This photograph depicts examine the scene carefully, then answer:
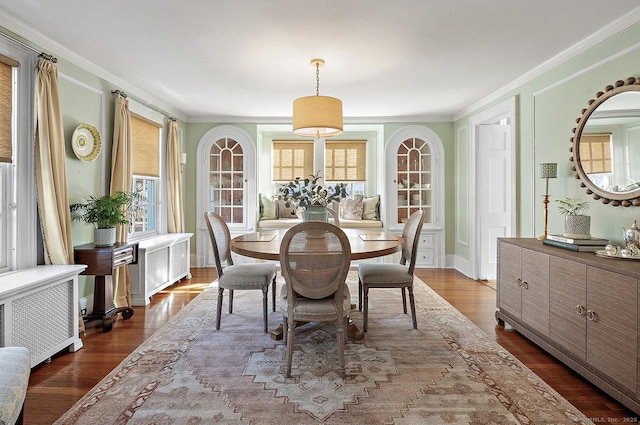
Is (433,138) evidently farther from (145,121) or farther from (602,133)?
(145,121)

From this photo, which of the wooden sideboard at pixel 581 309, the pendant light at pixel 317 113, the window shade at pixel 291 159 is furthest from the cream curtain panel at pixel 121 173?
the wooden sideboard at pixel 581 309

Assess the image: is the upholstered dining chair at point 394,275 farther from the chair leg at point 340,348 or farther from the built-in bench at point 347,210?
the built-in bench at point 347,210

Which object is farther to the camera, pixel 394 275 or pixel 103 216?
pixel 103 216

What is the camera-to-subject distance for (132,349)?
2723mm

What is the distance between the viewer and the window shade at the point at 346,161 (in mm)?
6570

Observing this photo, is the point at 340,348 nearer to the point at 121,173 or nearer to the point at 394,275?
the point at 394,275

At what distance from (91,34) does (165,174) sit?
7.92 ft

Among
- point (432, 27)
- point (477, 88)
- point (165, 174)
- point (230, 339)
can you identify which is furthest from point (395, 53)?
point (165, 174)

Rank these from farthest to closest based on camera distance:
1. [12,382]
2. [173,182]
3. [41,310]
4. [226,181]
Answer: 1. [226,181]
2. [173,182]
3. [41,310]
4. [12,382]

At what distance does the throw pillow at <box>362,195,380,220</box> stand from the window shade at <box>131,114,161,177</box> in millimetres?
3277

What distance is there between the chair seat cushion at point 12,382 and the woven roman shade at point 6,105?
166cm

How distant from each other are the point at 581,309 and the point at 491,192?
3.02 meters

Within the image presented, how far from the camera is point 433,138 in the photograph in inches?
233

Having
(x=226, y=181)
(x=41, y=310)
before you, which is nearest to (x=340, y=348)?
(x=41, y=310)
